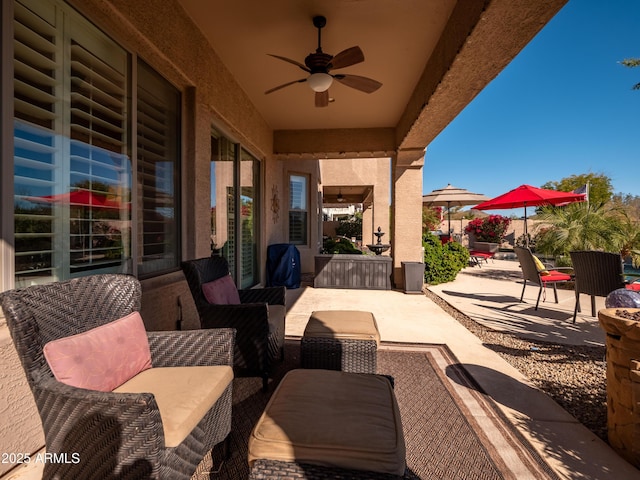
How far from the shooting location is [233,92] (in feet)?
13.7

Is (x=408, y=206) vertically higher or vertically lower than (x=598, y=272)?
higher

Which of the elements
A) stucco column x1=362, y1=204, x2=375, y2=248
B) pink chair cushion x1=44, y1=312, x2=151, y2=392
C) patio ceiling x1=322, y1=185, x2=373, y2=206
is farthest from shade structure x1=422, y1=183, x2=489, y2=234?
pink chair cushion x1=44, y1=312, x2=151, y2=392

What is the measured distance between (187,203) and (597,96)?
72.6 feet

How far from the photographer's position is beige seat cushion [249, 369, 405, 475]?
0.95 m

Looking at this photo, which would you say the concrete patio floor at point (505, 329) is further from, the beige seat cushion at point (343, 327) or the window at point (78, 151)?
the window at point (78, 151)

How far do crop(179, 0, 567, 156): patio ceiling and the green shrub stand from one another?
2809 millimetres

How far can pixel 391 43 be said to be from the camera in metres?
3.35

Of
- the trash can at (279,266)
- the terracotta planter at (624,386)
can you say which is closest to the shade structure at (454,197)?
the trash can at (279,266)

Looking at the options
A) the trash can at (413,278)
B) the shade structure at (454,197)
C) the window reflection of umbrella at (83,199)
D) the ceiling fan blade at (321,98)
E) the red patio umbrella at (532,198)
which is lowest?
the trash can at (413,278)

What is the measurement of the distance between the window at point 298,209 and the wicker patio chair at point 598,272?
18.9 ft

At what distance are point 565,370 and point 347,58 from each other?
3.50 m

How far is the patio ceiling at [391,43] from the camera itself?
241cm

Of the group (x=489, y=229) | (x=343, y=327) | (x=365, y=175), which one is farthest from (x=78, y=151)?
(x=489, y=229)

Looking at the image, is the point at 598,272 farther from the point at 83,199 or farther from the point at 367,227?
the point at 367,227
